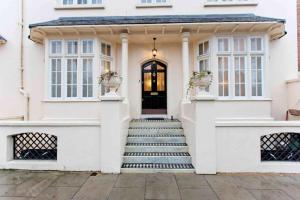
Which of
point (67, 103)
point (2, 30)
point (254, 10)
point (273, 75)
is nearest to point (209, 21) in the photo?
point (254, 10)

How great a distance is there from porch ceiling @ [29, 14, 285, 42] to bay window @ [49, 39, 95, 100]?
43 cm

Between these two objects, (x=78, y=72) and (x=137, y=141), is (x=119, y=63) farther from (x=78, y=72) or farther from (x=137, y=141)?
(x=137, y=141)

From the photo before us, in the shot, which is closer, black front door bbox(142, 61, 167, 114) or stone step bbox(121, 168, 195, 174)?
stone step bbox(121, 168, 195, 174)

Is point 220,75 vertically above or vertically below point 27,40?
below

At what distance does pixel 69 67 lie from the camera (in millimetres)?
8875

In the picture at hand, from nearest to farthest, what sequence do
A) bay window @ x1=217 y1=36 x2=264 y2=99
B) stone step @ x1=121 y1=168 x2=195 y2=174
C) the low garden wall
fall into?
stone step @ x1=121 y1=168 x2=195 y2=174
the low garden wall
bay window @ x1=217 y1=36 x2=264 y2=99

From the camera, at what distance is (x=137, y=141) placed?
7.04m

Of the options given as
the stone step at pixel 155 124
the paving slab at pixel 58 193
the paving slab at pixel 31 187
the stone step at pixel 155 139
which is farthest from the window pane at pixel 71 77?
the paving slab at pixel 58 193

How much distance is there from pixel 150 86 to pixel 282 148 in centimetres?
577

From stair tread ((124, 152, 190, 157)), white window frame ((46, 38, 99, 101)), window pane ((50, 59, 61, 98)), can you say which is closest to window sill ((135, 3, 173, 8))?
white window frame ((46, 38, 99, 101))

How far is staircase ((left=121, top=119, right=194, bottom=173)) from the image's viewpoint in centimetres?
595

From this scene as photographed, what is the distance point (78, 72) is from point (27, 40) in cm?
314

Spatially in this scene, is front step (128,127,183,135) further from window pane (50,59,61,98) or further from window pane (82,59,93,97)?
window pane (50,59,61,98)

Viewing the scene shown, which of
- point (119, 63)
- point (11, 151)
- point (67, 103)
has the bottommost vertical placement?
point (11, 151)
